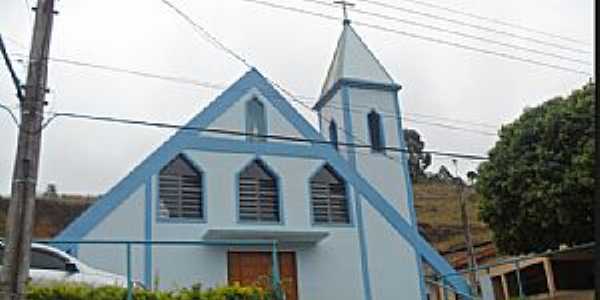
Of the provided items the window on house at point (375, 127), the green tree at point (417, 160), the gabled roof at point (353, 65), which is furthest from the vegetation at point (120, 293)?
the green tree at point (417, 160)

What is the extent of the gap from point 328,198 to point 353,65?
18.6 ft

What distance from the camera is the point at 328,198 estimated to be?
20.1m

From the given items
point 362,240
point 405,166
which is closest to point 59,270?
point 362,240

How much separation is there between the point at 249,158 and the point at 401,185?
528cm

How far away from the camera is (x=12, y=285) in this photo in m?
7.50

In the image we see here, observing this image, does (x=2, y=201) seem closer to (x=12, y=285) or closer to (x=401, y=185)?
(x=401, y=185)

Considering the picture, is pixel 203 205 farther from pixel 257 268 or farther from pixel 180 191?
pixel 257 268

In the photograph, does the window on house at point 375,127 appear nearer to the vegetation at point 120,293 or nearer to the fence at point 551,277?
the fence at point 551,277

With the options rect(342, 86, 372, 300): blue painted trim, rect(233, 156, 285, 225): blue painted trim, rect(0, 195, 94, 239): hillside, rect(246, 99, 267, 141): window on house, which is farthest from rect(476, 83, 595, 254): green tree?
rect(0, 195, 94, 239): hillside

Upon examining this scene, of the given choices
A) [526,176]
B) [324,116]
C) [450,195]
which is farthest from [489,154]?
[450,195]

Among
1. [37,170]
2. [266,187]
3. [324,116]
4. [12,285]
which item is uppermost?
[324,116]

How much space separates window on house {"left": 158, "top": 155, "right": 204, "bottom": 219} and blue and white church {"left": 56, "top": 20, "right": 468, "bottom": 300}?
1.0 inches

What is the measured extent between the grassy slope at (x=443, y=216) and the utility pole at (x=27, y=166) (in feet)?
107

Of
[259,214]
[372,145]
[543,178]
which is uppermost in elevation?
[372,145]
